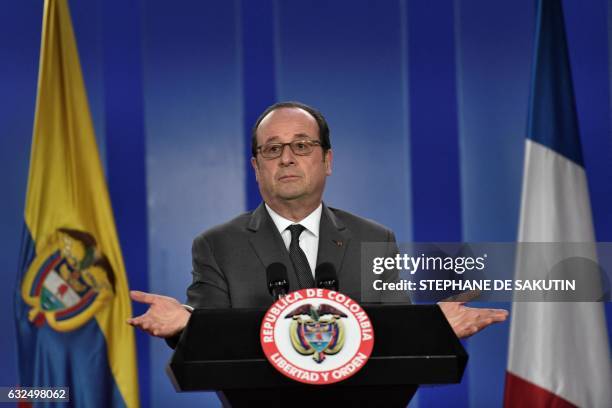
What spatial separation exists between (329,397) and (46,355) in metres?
2.65

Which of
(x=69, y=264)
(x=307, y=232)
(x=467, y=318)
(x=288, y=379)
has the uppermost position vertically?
(x=69, y=264)

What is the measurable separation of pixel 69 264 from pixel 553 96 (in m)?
2.74

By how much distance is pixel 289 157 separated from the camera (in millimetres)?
2434

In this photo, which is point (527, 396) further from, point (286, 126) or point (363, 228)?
point (286, 126)

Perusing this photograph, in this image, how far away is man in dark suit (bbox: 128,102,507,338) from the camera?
2.28 meters

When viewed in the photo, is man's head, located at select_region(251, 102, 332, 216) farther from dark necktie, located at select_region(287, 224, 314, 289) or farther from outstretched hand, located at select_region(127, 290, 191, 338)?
outstretched hand, located at select_region(127, 290, 191, 338)

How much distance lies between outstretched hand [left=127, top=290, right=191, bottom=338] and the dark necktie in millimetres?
450

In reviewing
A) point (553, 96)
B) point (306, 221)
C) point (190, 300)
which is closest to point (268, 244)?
point (306, 221)

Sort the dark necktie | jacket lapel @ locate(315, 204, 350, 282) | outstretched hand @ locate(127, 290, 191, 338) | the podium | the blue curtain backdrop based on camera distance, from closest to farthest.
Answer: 1. the podium
2. outstretched hand @ locate(127, 290, 191, 338)
3. the dark necktie
4. jacket lapel @ locate(315, 204, 350, 282)
5. the blue curtain backdrop

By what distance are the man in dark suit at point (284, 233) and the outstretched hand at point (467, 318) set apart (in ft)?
1.36

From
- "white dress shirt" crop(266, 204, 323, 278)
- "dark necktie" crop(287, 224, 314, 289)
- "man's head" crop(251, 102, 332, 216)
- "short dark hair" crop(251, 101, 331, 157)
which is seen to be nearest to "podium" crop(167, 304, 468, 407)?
"dark necktie" crop(287, 224, 314, 289)

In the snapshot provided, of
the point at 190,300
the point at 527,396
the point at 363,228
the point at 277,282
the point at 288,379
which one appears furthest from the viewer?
the point at 527,396

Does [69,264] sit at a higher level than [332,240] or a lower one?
higher

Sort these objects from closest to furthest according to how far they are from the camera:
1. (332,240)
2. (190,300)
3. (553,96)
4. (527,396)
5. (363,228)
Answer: (190,300) → (332,240) → (363,228) → (527,396) → (553,96)
